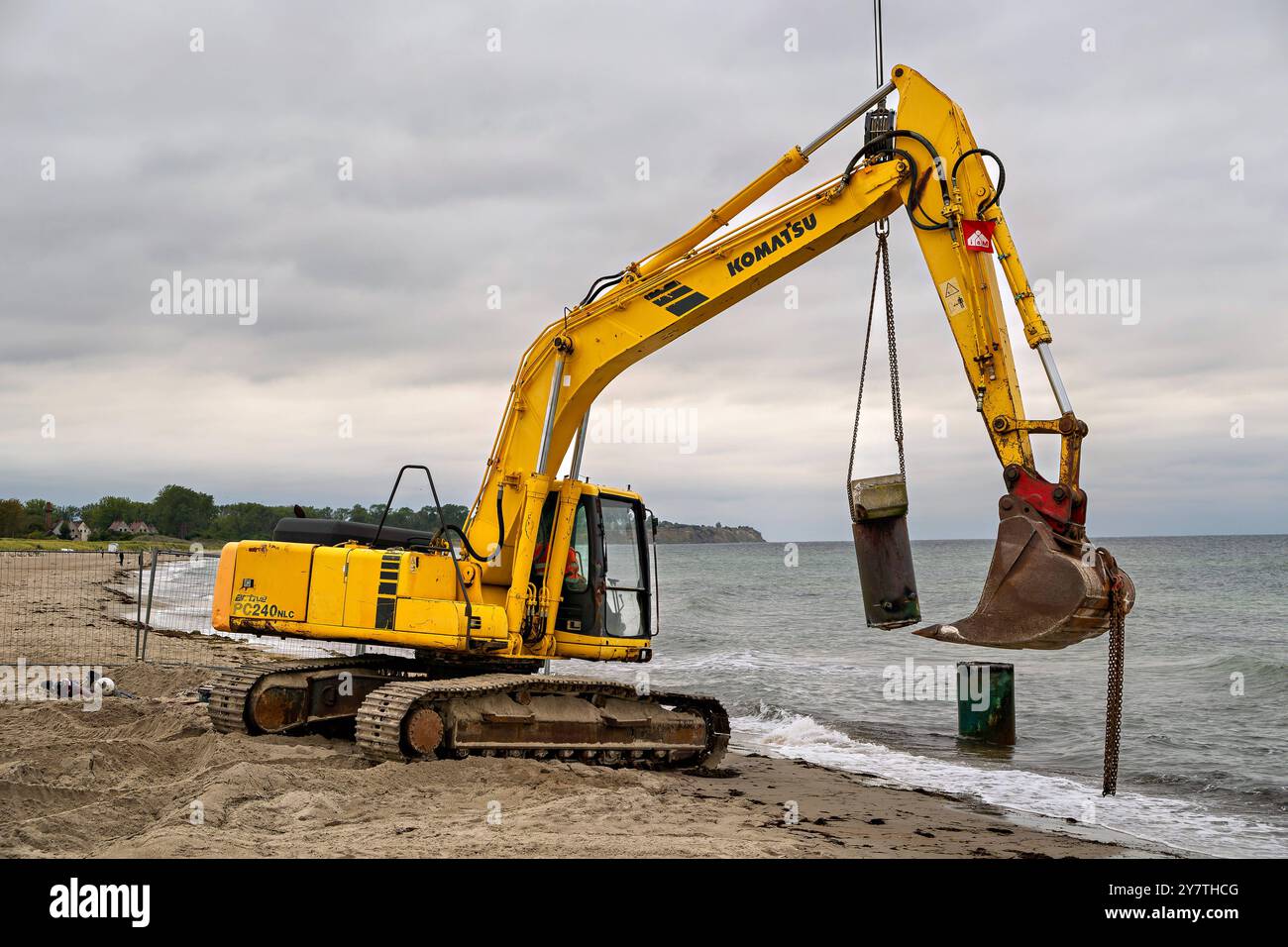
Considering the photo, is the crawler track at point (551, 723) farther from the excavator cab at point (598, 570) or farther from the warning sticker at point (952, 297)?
the warning sticker at point (952, 297)

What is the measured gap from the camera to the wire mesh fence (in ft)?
56.1

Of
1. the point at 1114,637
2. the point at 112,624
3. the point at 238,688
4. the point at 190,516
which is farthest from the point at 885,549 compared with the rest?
the point at 190,516

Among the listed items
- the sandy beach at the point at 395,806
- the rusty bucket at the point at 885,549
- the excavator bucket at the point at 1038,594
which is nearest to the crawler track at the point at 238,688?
the sandy beach at the point at 395,806

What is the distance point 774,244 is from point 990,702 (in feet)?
26.1

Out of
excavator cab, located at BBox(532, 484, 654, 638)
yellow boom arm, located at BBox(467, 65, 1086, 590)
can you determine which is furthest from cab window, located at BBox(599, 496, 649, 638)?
yellow boom arm, located at BBox(467, 65, 1086, 590)

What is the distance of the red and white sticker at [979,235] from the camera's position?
886 centimetres

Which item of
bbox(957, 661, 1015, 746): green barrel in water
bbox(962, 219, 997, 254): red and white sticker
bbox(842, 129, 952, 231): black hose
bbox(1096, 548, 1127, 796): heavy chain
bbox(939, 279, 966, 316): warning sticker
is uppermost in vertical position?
bbox(842, 129, 952, 231): black hose

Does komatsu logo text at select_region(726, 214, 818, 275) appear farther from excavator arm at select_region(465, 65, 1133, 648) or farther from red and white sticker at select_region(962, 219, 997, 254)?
red and white sticker at select_region(962, 219, 997, 254)

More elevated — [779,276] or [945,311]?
[779,276]

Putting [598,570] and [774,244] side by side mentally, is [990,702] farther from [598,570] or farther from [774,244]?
[774,244]

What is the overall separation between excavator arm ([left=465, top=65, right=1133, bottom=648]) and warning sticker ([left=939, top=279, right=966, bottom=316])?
11 millimetres

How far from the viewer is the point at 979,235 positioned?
29.2 feet
